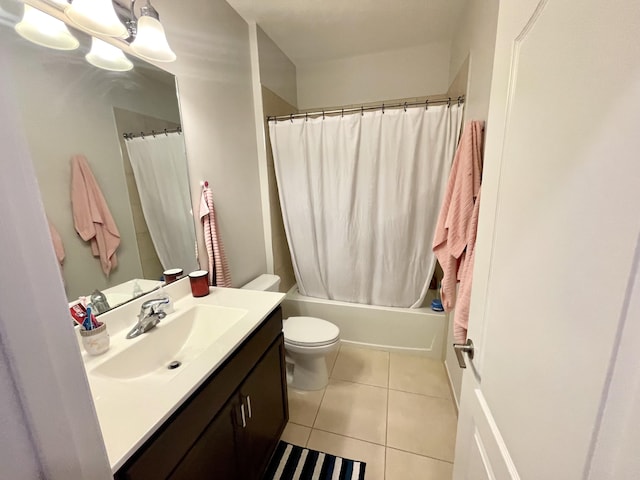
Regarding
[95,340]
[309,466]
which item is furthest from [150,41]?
[309,466]

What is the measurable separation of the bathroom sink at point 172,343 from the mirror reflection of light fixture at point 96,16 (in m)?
1.13

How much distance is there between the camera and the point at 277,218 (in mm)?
2312

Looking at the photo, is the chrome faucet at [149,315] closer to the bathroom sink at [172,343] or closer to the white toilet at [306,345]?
the bathroom sink at [172,343]

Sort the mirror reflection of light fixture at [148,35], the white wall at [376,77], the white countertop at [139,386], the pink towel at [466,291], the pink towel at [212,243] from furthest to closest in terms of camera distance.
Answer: the white wall at [376,77] < the pink towel at [212,243] < the pink towel at [466,291] < the mirror reflection of light fixture at [148,35] < the white countertop at [139,386]

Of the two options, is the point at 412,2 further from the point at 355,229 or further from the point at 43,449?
the point at 43,449

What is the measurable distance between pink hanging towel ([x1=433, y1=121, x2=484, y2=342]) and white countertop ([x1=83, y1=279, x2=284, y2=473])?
96 cm

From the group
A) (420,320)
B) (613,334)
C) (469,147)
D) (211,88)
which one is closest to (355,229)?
(420,320)

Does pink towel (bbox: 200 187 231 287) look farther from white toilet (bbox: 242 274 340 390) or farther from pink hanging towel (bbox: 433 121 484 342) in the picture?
pink hanging towel (bbox: 433 121 484 342)

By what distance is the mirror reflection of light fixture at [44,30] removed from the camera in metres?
0.79

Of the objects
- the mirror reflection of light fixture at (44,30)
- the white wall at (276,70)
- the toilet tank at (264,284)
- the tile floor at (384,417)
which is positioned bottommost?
the tile floor at (384,417)

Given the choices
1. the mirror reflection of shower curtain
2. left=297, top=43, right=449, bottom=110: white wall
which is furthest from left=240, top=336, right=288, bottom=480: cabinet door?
left=297, top=43, right=449, bottom=110: white wall

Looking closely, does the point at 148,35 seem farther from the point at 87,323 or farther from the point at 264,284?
the point at 264,284

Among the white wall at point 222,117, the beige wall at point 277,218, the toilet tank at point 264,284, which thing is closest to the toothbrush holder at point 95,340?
the white wall at point 222,117

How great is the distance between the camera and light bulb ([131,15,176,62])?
3.43 feet
